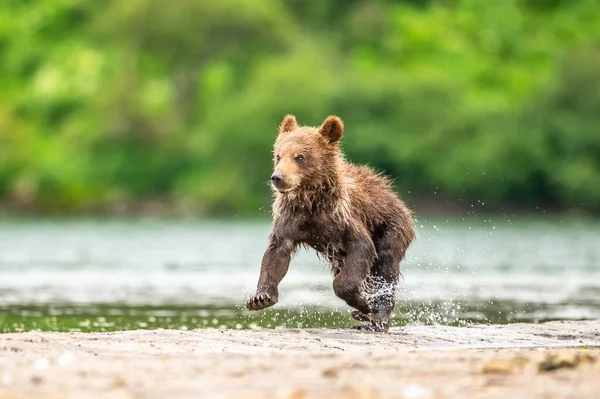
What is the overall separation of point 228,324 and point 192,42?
2505 inches

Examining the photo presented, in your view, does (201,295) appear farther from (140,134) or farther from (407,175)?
(140,134)

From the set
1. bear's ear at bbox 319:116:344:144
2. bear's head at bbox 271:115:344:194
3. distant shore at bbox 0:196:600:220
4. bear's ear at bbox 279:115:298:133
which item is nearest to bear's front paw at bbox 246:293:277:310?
bear's head at bbox 271:115:344:194

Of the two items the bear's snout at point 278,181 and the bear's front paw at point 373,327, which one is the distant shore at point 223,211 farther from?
the bear's snout at point 278,181

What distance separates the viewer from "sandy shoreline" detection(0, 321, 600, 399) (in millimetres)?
6105

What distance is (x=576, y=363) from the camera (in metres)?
6.98

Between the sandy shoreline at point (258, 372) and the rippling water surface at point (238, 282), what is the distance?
373 centimetres

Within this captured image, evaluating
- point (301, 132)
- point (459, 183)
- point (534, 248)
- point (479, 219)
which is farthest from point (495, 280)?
point (459, 183)

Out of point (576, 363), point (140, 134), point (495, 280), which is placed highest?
point (140, 134)

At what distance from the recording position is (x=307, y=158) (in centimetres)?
1062

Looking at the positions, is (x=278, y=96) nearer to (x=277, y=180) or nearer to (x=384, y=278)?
(x=384, y=278)

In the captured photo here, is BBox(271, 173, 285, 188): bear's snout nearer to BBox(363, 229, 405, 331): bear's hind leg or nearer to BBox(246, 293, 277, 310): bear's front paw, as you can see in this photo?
BBox(246, 293, 277, 310): bear's front paw

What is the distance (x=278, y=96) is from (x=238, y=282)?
46254mm

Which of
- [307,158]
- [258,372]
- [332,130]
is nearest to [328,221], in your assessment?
[307,158]

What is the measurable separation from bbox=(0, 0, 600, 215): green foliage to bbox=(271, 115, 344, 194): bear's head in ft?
166
